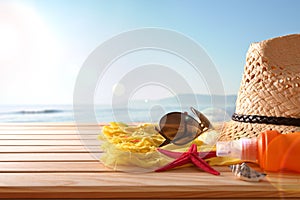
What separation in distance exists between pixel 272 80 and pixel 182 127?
331mm

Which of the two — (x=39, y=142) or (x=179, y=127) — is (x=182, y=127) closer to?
(x=179, y=127)

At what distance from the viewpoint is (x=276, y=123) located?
1055mm

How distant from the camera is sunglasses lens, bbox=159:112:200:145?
1.13 m

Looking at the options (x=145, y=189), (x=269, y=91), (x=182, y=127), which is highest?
(x=269, y=91)

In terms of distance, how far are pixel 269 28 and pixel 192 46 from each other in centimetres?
354

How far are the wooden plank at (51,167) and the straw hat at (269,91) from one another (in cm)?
52

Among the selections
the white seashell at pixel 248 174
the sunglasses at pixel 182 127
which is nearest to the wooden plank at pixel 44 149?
the sunglasses at pixel 182 127

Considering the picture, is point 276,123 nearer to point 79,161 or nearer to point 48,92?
point 79,161

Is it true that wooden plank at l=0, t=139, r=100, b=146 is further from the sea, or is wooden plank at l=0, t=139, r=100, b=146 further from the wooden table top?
the wooden table top

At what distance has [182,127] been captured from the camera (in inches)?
44.4

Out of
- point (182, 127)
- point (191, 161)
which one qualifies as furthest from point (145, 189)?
point (182, 127)

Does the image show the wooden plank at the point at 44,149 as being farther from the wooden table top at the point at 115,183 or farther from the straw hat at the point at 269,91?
the straw hat at the point at 269,91

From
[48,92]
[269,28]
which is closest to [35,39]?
[48,92]

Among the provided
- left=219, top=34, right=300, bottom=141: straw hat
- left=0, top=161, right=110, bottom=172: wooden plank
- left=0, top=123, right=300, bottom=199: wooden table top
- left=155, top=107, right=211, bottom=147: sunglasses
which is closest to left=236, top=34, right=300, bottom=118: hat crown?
left=219, top=34, right=300, bottom=141: straw hat
